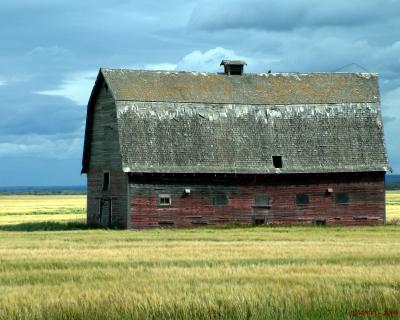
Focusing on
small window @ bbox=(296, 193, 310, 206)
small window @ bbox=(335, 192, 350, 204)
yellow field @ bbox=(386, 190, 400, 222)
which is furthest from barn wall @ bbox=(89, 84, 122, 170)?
yellow field @ bbox=(386, 190, 400, 222)

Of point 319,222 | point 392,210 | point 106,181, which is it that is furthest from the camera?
point 392,210

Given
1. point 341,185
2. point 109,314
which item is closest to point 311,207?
point 341,185

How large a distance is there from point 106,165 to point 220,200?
22.7 feet

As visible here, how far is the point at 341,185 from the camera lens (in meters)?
56.4

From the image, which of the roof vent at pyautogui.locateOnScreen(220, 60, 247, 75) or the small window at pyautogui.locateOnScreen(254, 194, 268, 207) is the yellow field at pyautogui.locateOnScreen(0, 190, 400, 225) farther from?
the roof vent at pyautogui.locateOnScreen(220, 60, 247, 75)

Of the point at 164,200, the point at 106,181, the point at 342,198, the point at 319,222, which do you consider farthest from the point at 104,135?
the point at 342,198

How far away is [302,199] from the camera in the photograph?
56.0 metres

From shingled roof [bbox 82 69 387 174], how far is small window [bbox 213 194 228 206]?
1.57 metres

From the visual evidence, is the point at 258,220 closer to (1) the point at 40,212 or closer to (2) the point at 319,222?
(2) the point at 319,222

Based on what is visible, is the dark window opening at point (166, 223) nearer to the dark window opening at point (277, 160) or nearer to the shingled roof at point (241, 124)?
the shingled roof at point (241, 124)

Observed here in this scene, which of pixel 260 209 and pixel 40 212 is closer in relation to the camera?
pixel 260 209

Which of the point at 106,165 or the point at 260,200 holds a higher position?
the point at 106,165

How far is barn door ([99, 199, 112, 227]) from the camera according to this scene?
5578 centimetres

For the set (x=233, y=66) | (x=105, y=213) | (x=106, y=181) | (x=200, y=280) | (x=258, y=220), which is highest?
(x=233, y=66)
